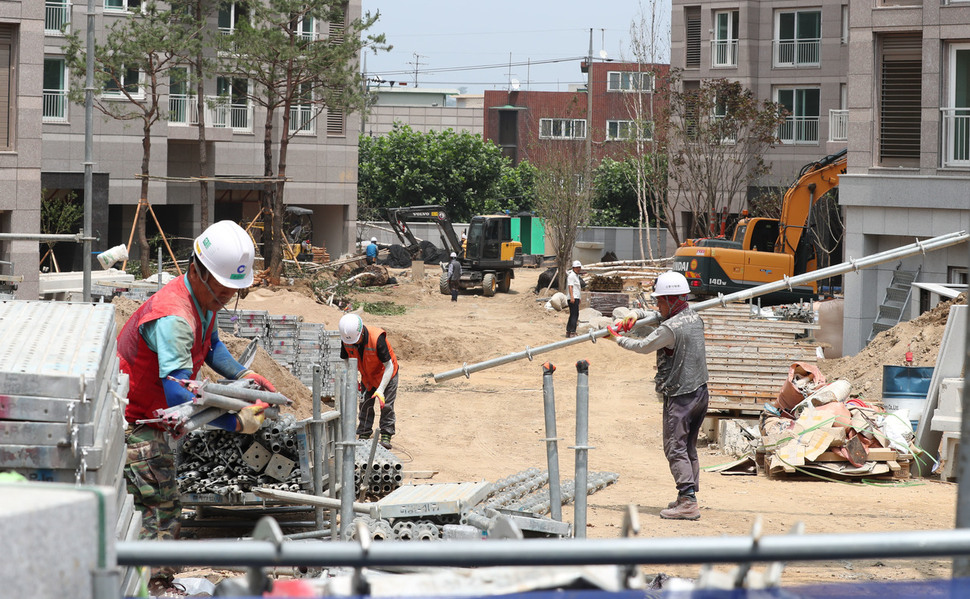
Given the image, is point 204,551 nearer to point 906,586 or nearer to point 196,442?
point 906,586

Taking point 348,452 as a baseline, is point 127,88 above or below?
above

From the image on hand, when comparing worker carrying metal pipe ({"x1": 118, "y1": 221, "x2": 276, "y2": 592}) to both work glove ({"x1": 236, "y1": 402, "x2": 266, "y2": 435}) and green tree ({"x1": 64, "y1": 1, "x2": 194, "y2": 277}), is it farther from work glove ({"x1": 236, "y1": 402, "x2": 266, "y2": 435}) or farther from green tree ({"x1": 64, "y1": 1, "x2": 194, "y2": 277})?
green tree ({"x1": 64, "y1": 1, "x2": 194, "y2": 277})

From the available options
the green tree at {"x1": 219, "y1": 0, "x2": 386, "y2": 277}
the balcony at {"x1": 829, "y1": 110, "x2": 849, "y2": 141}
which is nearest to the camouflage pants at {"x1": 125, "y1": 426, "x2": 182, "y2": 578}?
the green tree at {"x1": 219, "y1": 0, "x2": 386, "y2": 277}

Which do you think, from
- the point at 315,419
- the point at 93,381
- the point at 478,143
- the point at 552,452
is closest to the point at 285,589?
the point at 93,381

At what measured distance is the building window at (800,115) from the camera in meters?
38.9

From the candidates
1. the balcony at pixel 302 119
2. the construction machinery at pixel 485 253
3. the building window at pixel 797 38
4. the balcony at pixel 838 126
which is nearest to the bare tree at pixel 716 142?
the balcony at pixel 838 126

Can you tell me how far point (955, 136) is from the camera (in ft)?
57.4

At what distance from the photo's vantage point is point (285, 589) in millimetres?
2158

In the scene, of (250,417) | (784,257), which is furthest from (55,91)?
(250,417)

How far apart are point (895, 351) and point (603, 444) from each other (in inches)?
174

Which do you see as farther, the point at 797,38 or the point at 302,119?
the point at 302,119

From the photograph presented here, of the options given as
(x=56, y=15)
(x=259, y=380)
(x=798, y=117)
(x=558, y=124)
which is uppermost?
(x=558, y=124)

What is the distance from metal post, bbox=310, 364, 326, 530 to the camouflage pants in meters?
2.15

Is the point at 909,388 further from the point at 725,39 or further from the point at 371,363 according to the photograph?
the point at 725,39
